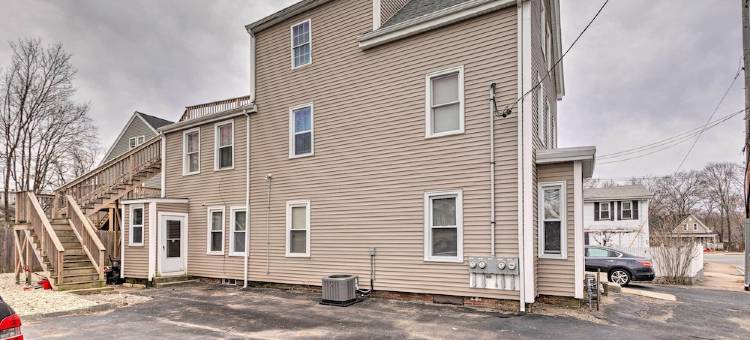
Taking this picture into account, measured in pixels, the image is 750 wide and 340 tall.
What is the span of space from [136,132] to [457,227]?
27.6 meters

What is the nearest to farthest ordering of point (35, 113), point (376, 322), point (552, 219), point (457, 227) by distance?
point (376, 322) → point (552, 219) → point (457, 227) → point (35, 113)

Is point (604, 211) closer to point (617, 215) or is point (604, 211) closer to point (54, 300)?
point (617, 215)

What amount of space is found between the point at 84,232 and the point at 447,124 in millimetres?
11293

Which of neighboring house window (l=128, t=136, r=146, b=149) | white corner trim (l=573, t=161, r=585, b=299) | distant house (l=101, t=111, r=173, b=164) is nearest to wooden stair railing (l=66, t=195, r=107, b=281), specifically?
white corner trim (l=573, t=161, r=585, b=299)

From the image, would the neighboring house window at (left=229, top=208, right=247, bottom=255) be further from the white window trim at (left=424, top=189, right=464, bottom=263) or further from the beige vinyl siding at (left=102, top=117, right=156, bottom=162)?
the beige vinyl siding at (left=102, top=117, right=156, bottom=162)

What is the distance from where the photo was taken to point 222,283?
44.0ft

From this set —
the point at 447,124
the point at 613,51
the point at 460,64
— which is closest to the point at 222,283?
the point at 447,124

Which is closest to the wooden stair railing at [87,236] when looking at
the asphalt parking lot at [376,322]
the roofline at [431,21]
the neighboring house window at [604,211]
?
the asphalt parking lot at [376,322]

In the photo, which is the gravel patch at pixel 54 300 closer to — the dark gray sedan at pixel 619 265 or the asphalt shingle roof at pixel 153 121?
the dark gray sedan at pixel 619 265

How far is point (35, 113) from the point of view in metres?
25.5

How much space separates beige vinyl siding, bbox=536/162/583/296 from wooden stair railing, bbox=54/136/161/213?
1364 cm

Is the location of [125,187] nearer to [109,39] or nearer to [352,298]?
[109,39]

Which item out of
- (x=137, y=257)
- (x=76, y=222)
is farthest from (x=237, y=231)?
(x=76, y=222)

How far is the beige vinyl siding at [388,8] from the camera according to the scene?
11098mm
